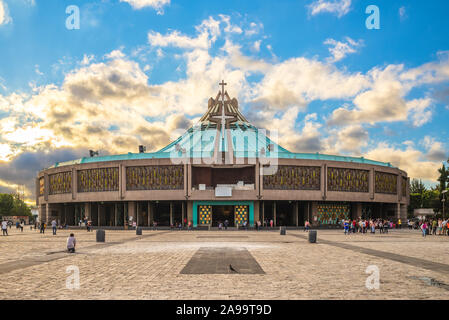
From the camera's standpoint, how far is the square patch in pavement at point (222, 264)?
14062mm

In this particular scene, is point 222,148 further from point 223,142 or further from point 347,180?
point 347,180

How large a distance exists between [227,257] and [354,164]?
1900 inches

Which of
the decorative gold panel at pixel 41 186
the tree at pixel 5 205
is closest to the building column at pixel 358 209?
the decorative gold panel at pixel 41 186

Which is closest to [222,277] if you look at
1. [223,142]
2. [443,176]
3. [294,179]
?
[294,179]

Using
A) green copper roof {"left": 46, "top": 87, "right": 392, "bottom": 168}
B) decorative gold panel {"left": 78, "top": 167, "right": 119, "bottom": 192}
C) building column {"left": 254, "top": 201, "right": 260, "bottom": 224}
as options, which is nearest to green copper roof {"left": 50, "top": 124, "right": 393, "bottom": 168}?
green copper roof {"left": 46, "top": 87, "right": 392, "bottom": 168}

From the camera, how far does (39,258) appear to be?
1838 cm

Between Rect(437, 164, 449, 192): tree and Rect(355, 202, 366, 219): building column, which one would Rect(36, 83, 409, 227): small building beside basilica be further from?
Rect(437, 164, 449, 192): tree

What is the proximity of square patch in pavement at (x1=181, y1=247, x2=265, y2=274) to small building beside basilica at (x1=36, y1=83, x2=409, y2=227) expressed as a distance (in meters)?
→ 37.5

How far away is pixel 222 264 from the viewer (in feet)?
52.2

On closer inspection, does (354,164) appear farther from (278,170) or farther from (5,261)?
(5,261)

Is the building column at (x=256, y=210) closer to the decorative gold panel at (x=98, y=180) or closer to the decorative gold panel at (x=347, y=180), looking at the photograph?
the decorative gold panel at (x=347, y=180)

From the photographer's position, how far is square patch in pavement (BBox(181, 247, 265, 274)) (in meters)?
14.1

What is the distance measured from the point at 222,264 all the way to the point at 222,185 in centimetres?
4349
